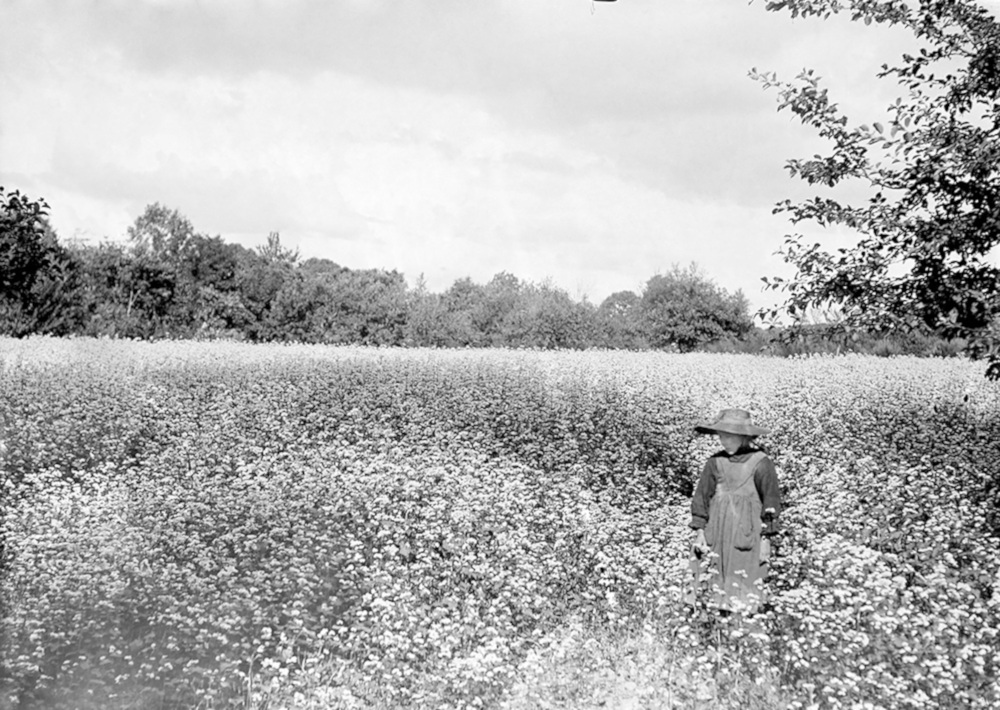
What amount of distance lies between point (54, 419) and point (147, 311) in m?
32.1

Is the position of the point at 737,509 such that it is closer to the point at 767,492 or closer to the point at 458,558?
the point at 767,492

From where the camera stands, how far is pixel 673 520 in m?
8.77

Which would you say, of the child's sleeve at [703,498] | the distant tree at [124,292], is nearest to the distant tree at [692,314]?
the distant tree at [124,292]

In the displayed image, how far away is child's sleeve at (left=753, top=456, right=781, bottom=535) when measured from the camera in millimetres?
6586

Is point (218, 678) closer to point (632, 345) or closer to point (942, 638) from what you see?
point (942, 638)

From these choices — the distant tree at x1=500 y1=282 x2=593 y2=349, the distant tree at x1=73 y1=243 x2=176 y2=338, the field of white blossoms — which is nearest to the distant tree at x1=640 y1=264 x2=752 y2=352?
the distant tree at x1=500 y1=282 x2=593 y2=349

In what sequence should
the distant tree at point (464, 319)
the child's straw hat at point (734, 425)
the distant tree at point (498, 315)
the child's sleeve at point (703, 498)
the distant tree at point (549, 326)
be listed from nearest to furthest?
the child's straw hat at point (734, 425) → the child's sleeve at point (703, 498) → the distant tree at point (549, 326) → the distant tree at point (498, 315) → the distant tree at point (464, 319)

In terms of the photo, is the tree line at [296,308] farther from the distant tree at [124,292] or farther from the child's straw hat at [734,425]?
the child's straw hat at [734,425]

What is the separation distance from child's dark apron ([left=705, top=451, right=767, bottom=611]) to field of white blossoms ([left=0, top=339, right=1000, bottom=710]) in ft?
0.90

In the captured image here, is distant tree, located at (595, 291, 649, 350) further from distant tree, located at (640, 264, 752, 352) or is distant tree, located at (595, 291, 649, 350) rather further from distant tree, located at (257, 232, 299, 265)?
distant tree, located at (257, 232, 299, 265)

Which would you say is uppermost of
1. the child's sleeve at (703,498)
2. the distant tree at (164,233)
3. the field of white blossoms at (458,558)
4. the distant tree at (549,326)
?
the distant tree at (164,233)

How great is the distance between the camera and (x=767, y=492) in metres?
6.62

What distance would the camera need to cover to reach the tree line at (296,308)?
1553 inches

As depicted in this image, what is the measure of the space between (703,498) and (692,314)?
43093 mm
